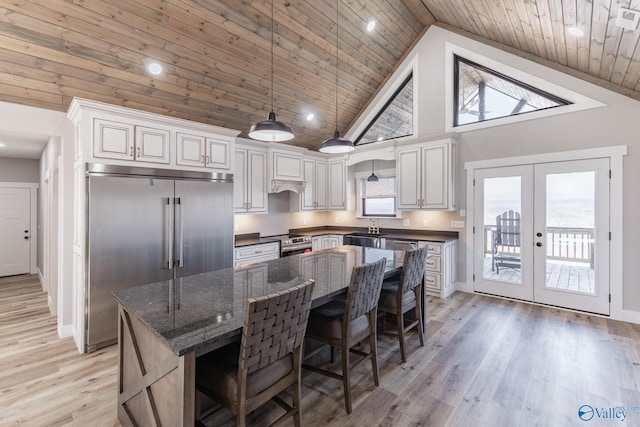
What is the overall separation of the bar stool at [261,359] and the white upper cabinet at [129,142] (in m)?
2.51

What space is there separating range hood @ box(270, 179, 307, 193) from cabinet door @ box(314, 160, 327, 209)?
0.42 metres

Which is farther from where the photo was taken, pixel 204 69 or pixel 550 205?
pixel 550 205

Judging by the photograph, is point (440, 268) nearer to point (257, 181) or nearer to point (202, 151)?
point (257, 181)

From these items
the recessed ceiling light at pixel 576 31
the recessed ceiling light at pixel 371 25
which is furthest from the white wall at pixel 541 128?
the recessed ceiling light at pixel 371 25

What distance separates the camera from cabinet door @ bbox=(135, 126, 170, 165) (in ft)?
10.8

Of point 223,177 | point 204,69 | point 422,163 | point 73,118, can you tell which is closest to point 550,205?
point 422,163

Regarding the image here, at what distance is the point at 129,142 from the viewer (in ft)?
10.5

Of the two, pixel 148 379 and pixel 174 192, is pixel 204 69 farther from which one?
pixel 148 379

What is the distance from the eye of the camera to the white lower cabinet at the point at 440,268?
4.59m

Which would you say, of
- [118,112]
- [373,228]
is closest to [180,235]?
[118,112]

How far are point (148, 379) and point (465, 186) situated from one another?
4.81 metres

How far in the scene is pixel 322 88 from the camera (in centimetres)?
496

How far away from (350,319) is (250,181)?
334cm

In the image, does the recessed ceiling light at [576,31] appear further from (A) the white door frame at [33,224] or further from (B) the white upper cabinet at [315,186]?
(A) the white door frame at [33,224]
